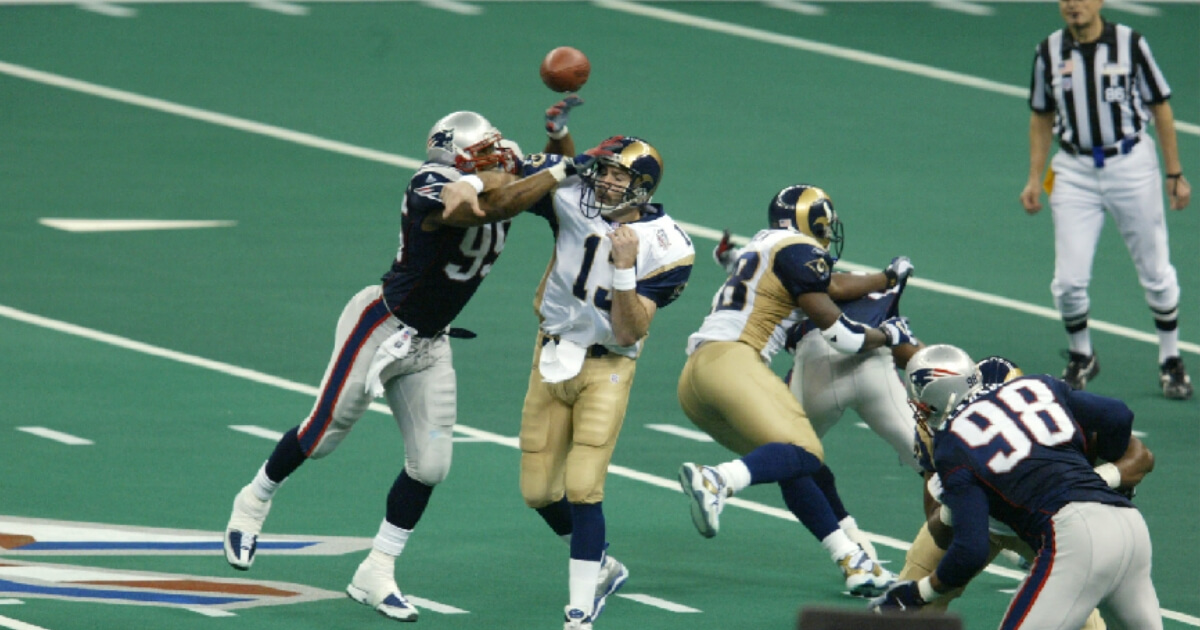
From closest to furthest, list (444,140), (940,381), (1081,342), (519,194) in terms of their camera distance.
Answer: (940,381)
(519,194)
(444,140)
(1081,342)

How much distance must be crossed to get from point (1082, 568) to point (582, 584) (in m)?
1.96

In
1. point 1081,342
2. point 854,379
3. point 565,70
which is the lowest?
point 1081,342

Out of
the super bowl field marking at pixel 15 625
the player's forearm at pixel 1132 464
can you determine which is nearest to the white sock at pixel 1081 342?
the player's forearm at pixel 1132 464

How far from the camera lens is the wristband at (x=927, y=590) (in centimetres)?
713

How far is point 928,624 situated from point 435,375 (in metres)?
4.33

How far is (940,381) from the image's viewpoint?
24.3 ft

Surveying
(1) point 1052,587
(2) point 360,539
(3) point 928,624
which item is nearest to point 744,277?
(2) point 360,539

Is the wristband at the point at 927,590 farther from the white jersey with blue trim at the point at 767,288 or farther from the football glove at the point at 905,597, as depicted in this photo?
the white jersey with blue trim at the point at 767,288

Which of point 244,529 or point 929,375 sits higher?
point 929,375

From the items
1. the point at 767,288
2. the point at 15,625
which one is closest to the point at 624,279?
the point at 767,288

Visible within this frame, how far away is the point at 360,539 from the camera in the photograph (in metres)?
9.55

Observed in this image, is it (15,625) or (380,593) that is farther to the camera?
(380,593)

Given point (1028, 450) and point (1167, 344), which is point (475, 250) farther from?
point (1167, 344)

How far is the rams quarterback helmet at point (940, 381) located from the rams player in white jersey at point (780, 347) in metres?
1.08
